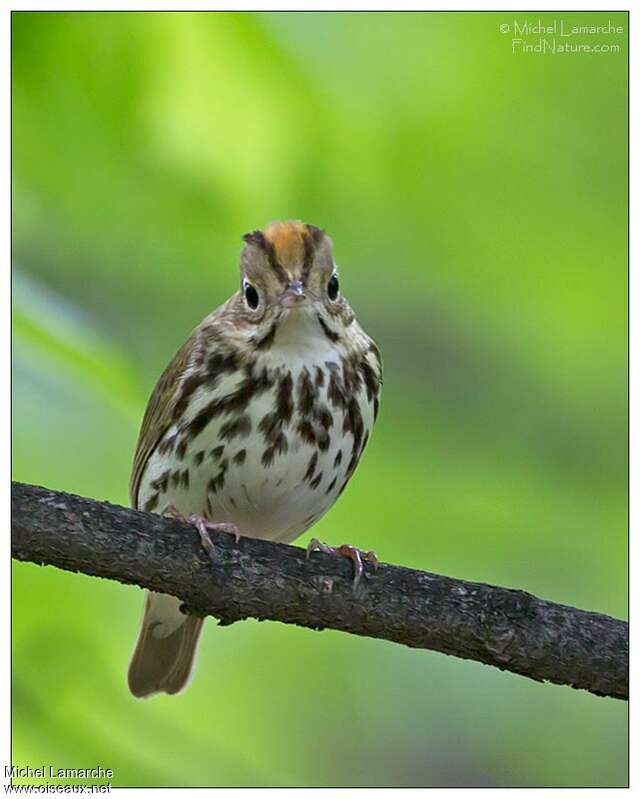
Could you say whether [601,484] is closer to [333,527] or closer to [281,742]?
[333,527]

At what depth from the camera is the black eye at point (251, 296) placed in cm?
277

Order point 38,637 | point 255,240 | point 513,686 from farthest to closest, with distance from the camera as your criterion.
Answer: point 513,686 < point 255,240 < point 38,637

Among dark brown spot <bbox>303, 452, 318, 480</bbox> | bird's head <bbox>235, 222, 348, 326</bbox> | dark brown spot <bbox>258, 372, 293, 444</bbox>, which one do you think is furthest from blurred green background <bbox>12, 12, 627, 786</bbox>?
dark brown spot <bbox>258, 372, 293, 444</bbox>

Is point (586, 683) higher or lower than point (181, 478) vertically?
lower

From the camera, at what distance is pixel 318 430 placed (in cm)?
283

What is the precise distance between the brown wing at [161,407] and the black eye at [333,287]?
0.34m

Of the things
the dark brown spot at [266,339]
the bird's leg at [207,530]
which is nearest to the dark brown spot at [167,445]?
the dark brown spot at [266,339]

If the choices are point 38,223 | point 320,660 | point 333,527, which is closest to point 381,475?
point 333,527

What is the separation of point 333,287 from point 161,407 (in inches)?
18.5

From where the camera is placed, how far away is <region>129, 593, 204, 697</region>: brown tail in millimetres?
3119

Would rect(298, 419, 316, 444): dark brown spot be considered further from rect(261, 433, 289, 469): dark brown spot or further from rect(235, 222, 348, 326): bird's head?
rect(235, 222, 348, 326): bird's head

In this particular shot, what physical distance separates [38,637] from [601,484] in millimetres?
1384

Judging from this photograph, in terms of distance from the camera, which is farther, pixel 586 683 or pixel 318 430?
pixel 318 430

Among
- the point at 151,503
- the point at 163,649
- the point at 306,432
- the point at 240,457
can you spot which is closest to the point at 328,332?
the point at 306,432
